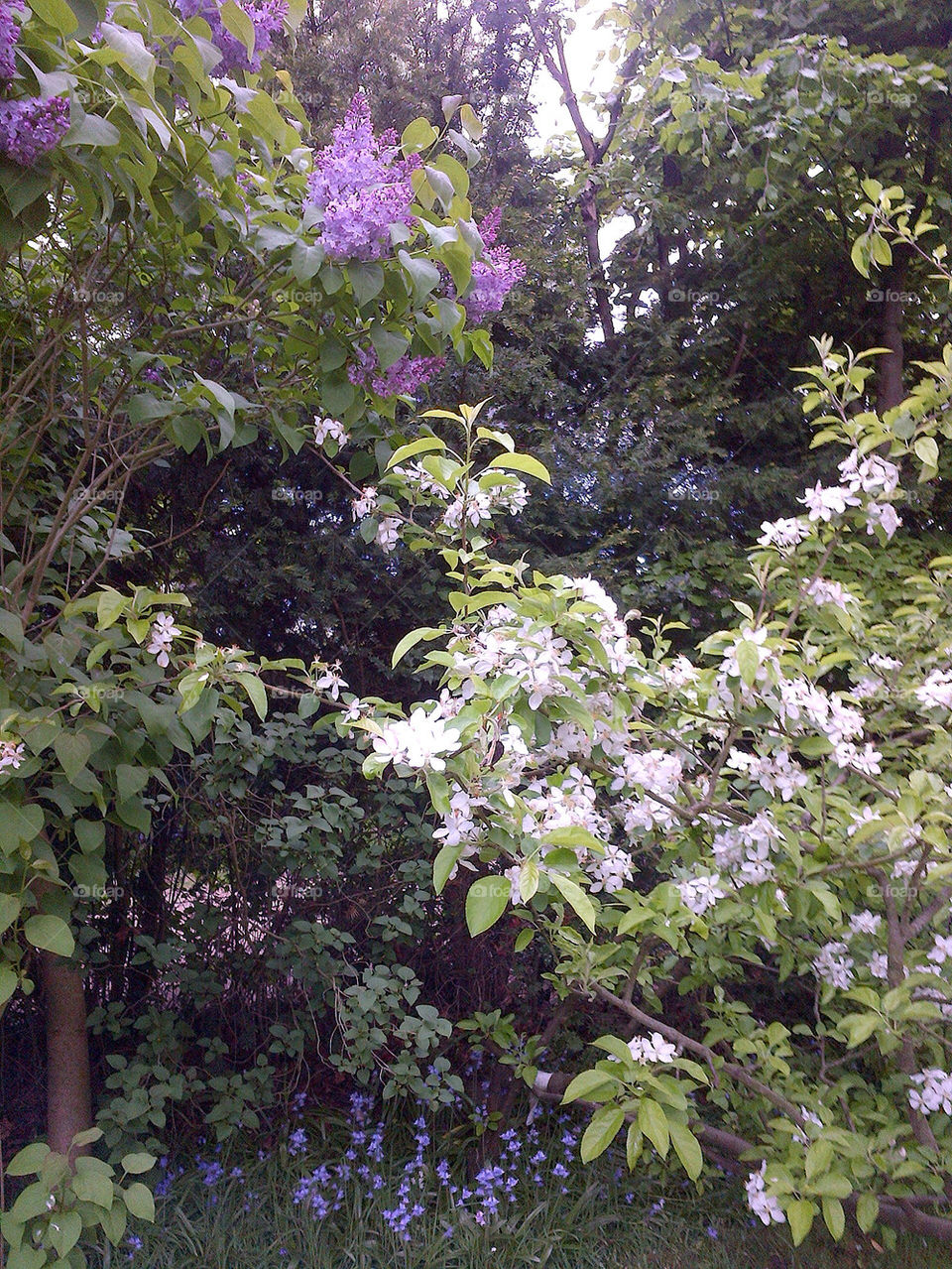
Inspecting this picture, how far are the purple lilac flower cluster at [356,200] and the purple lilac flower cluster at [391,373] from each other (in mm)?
289

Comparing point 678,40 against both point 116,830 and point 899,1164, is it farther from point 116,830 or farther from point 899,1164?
point 899,1164

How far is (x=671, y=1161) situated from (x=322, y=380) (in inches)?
86.9

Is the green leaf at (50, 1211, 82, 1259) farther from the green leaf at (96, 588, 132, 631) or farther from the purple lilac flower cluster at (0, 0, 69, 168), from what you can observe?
the purple lilac flower cluster at (0, 0, 69, 168)

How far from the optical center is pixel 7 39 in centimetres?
117

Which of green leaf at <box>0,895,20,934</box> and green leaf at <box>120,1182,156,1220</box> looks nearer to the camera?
green leaf at <box>0,895,20,934</box>

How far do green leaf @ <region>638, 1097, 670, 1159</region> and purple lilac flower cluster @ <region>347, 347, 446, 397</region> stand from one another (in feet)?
4.66

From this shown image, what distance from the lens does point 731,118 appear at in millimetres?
3324

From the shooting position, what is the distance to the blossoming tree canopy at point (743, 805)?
1.36 meters

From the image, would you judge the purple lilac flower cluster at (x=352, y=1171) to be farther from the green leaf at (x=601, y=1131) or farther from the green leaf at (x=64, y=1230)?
the green leaf at (x=601, y=1131)

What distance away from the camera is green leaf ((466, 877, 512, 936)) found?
3.68 feet
